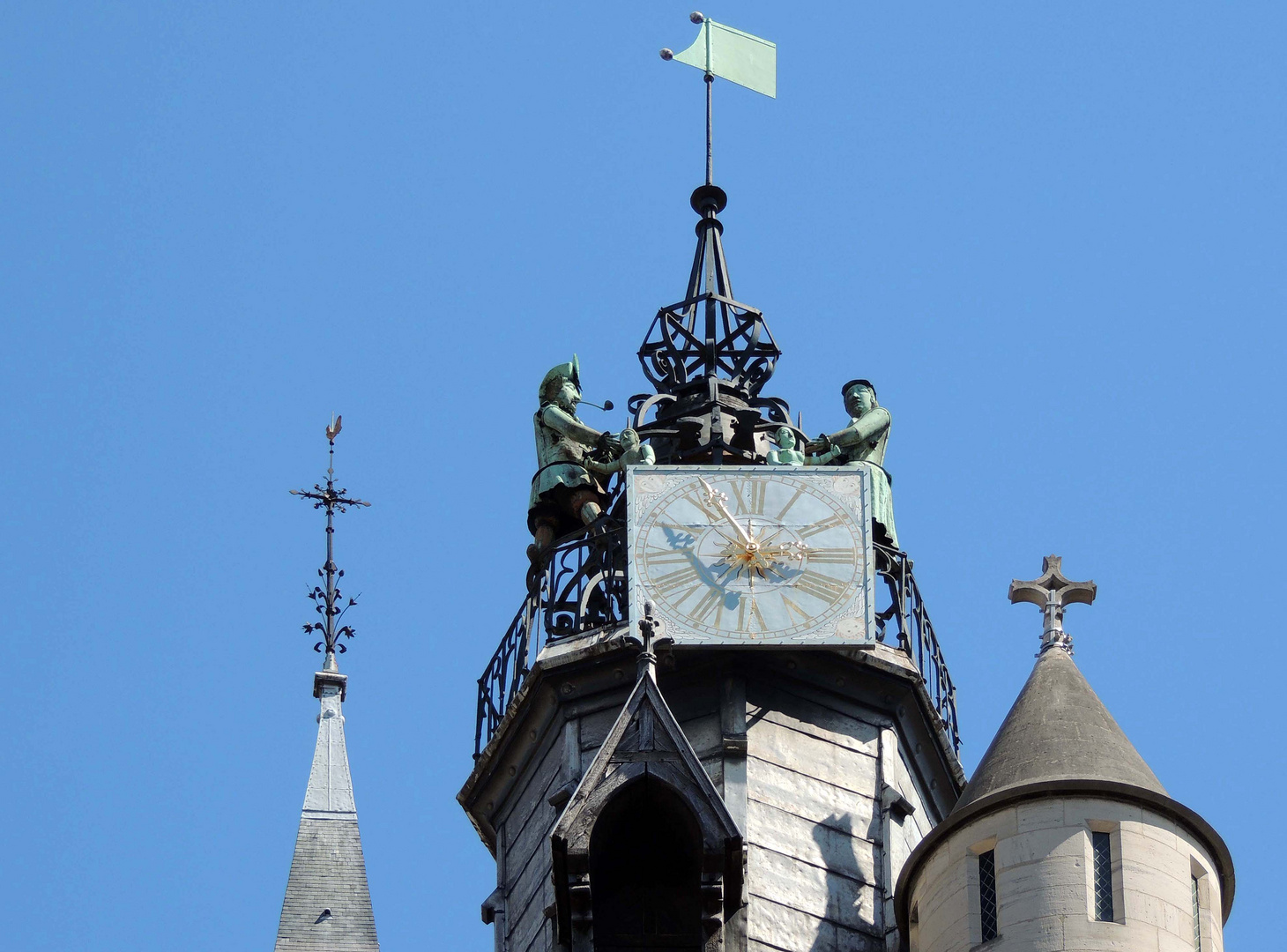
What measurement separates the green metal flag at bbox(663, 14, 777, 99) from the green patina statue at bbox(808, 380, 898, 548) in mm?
6628

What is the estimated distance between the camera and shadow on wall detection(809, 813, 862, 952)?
3603cm

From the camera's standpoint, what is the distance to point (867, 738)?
37.6 meters

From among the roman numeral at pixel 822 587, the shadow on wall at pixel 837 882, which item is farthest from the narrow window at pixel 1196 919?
the roman numeral at pixel 822 587

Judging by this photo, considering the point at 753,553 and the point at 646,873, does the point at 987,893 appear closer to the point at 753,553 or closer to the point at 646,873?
the point at 646,873

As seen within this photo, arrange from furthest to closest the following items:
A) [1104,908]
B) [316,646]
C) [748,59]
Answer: [748,59]
[316,646]
[1104,908]

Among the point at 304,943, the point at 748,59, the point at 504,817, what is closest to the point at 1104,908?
the point at 504,817

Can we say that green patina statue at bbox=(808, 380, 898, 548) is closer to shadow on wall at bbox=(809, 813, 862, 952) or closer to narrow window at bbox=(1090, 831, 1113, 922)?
shadow on wall at bbox=(809, 813, 862, 952)

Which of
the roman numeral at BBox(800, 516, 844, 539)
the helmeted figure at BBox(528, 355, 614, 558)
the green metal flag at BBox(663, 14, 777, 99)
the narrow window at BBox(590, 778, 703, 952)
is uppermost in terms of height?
the green metal flag at BBox(663, 14, 777, 99)

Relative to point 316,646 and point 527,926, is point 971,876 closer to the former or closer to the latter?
Result: point 527,926

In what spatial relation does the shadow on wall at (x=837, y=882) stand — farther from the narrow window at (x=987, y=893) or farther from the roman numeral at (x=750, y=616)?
the roman numeral at (x=750, y=616)

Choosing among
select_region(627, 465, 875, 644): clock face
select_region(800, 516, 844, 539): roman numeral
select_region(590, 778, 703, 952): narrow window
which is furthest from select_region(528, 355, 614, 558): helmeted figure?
select_region(590, 778, 703, 952): narrow window

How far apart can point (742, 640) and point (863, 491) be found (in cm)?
213

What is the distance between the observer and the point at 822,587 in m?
37.5

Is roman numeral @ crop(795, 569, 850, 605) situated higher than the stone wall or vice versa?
roman numeral @ crop(795, 569, 850, 605)
